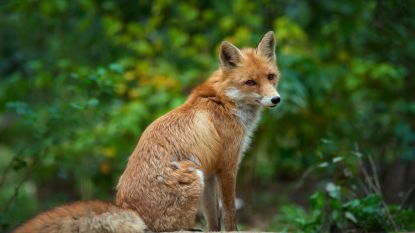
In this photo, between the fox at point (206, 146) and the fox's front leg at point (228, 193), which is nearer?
the fox at point (206, 146)

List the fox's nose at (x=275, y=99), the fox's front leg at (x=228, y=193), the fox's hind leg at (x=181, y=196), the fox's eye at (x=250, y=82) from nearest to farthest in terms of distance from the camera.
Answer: the fox's hind leg at (x=181, y=196), the fox's front leg at (x=228, y=193), the fox's nose at (x=275, y=99), the fox's eye at (x=250, y=82)

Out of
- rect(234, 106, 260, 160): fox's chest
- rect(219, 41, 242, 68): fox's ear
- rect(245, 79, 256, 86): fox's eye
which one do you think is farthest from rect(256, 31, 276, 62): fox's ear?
rect(234, 106, 260, 160): fox's chest

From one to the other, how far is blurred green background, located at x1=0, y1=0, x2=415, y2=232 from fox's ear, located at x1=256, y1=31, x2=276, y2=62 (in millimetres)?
2531

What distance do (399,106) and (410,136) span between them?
2.96ft

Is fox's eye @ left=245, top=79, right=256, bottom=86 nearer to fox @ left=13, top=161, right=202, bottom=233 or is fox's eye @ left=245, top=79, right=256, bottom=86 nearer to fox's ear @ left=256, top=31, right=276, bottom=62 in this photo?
fox's ear @ left=256, top=31, right=276, bottom=62

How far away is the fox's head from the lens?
6.37 m

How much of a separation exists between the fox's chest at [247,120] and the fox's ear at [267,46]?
67cm

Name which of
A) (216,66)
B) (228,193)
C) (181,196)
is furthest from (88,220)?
(216,66)

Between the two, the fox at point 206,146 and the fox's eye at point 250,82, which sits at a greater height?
the fox's eye at point 250,82

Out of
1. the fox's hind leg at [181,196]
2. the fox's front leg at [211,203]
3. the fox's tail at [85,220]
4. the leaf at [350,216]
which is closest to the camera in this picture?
the fox's tail at [85,220]

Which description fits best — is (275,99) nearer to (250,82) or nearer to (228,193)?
(250,82)

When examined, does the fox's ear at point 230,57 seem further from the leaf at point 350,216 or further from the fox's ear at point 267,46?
the leaf at point 350,216

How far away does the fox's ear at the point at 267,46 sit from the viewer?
21.9 ft

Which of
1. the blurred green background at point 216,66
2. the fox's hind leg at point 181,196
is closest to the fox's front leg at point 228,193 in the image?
the fox's hind leg at point 181,196
